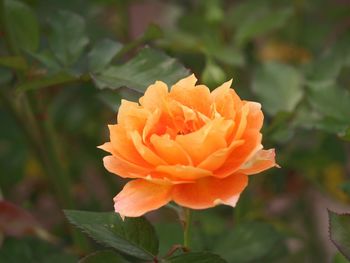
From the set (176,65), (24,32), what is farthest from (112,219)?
(24,32)

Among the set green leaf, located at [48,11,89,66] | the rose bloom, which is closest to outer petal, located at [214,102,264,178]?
the rose bloom

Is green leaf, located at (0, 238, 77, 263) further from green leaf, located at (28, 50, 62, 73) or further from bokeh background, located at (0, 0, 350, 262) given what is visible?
green leaf, located at (28, 50, 62, 73)

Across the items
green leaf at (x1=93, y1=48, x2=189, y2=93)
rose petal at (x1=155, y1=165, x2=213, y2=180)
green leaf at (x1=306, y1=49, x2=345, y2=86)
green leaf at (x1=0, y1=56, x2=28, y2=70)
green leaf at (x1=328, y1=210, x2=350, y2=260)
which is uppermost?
rose petal at (x1=155, y1=165, x2=213, y2=180)

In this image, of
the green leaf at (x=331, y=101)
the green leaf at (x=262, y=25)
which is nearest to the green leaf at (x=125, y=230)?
the green leaf at (x=331, y=101)

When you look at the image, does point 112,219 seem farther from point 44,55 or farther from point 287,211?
point 287,211

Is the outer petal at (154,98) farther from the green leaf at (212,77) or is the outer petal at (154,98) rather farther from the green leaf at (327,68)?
the green leaf at (327,68)

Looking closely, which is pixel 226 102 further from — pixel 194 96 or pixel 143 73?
pixel 143 73

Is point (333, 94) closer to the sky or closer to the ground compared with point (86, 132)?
closer to the sky

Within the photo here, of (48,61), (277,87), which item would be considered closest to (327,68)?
(277,87)

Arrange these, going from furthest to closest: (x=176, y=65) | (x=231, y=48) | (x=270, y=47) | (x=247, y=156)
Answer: (x=270, y=47), (x=231, y=48), (x=176, y=65), (x=247, y=156)
